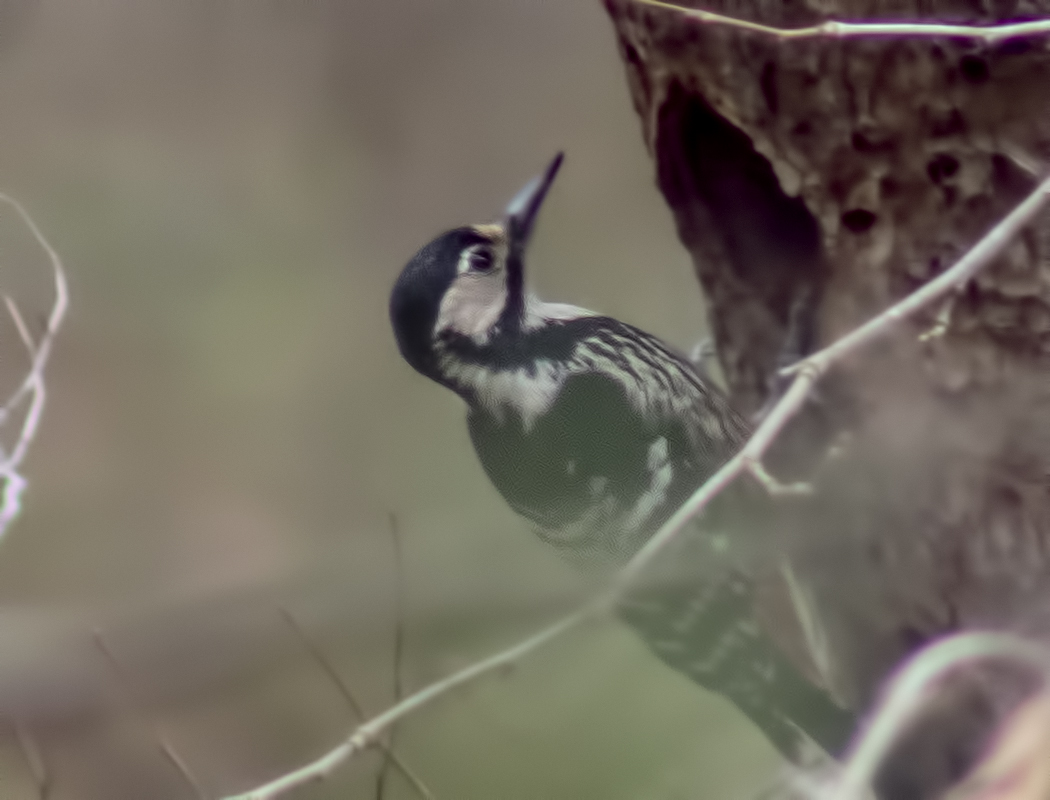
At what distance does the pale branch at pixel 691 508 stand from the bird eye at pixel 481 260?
220 millimetres

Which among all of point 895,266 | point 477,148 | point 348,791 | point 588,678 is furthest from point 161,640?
point 895,266

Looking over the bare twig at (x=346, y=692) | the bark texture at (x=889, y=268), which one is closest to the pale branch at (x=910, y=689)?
the bark texture at (x=889, y=268)

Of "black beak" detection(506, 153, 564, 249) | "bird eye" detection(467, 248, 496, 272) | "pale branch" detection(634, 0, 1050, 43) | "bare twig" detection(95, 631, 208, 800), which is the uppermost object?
"pale branch" detection(634, 0, 1050, 43)

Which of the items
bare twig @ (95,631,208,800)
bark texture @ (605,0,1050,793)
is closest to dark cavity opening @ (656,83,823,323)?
bark texture @ (605,0,1050,793)

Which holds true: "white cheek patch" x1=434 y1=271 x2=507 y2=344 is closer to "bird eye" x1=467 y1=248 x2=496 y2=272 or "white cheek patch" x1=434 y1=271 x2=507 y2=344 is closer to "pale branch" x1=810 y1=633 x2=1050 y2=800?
"bird eye" x1=467 y1=248 x2=496 y2=272

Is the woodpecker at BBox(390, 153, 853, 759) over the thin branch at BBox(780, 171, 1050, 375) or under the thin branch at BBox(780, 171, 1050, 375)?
under

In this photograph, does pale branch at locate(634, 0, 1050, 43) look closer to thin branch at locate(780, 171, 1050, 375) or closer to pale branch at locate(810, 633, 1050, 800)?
thin branch at locate(780, 171, 1050, 375)

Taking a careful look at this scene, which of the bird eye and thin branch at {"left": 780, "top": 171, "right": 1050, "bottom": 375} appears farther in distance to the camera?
the bird eye

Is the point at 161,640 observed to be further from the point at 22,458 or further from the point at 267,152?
the point at 267,152

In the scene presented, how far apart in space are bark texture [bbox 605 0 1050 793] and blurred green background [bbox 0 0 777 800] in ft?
0.26

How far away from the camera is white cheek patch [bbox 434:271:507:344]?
0.53 meters

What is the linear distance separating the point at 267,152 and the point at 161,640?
14.9 inches

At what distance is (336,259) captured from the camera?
0.59m

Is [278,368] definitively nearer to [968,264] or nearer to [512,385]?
[512,385]
